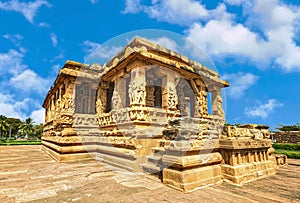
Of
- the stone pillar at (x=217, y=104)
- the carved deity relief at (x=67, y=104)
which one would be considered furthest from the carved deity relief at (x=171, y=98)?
the stone pillar at (x=217, y=104)

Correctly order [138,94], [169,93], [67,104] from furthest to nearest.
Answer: [67,104], [169,93], [138,94]

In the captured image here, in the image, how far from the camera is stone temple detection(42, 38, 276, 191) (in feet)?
14.0

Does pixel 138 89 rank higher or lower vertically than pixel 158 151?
higher

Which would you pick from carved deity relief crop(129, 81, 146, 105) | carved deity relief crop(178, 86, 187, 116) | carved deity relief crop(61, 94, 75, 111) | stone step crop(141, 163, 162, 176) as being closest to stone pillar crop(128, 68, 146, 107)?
carved deity relief crop(129, 81, 146, 105)

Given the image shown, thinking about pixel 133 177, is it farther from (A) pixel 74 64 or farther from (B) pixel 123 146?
(A) pixel 74 64

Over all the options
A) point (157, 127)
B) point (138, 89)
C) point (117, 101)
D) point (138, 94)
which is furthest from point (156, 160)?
point (117, 101)

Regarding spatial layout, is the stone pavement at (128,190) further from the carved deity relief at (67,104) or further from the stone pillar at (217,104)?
the stone pillar at (217,104)

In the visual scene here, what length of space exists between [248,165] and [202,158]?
57.5 inches

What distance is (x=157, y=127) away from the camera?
7.18m

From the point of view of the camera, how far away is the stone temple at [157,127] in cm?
426

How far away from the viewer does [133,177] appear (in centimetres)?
486

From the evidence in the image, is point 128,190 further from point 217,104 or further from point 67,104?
point 217,104

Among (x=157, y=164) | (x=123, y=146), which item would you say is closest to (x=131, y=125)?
(x=123, y=146)

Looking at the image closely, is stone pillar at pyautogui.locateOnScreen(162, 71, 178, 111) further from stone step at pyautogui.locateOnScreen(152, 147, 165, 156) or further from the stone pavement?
the stone pavement
